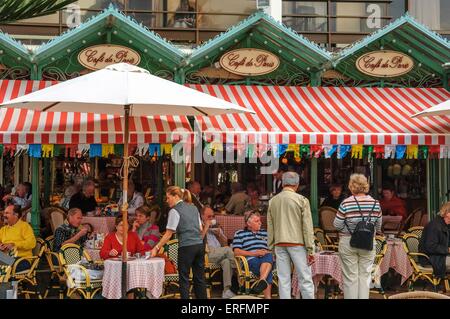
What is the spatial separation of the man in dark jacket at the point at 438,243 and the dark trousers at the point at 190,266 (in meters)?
3.02

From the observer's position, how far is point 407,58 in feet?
38.4

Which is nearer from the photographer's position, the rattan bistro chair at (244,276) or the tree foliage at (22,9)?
the tree foliage at (22,9)

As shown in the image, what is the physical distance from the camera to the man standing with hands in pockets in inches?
305

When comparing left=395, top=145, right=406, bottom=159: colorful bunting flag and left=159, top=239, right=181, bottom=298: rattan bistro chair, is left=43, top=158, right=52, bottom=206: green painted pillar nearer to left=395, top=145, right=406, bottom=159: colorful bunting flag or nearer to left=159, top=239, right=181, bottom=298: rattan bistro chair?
left=159, top=239, right=181, bottom=298: rattan bistro chair

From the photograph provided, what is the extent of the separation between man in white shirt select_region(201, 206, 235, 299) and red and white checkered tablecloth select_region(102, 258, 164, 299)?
3.91 ft

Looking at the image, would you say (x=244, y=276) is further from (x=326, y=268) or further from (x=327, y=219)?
(x=327, y=219)

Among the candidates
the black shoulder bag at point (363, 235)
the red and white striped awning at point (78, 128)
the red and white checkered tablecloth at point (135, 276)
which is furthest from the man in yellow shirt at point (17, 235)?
the black shoulder bag at point (363, 235)

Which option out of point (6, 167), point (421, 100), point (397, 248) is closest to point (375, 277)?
point (397, 248)

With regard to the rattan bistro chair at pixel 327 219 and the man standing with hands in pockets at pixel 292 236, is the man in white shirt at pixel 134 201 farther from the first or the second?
the man standing with hands in pockets at pixel 292 236

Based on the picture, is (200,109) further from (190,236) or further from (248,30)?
(248,30)

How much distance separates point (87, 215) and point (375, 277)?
17.0 ft

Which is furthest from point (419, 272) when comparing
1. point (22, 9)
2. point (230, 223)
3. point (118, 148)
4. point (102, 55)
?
point (22, 9)

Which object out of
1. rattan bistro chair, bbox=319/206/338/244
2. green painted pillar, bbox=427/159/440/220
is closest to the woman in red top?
rattan bistro chair, bbox=319/206/338/244

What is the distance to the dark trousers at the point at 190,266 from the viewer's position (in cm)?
796
